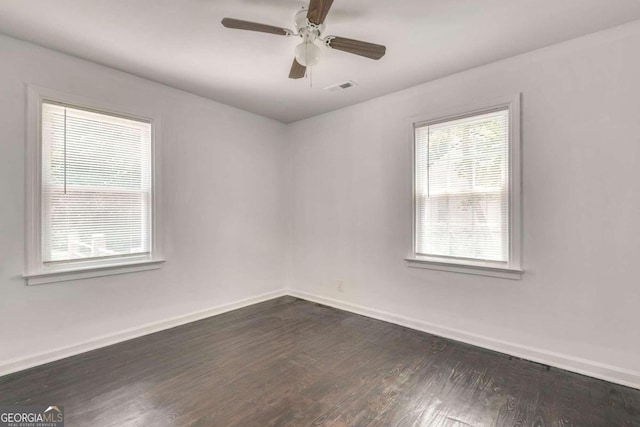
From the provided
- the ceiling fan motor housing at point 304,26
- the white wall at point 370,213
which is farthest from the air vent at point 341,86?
the ceiling fan motor housing at point 304,26

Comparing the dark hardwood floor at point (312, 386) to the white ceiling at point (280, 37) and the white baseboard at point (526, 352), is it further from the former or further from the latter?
the white ceiling at point (280, 37)

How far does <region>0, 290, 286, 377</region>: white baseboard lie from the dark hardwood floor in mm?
84

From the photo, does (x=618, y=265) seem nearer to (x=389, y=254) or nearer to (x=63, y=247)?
(x=389, y=254)

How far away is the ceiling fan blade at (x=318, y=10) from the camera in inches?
65.6

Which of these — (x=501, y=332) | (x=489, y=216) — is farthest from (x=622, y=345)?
(x=489, y=216)

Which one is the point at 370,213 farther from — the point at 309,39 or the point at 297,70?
the point at 309,39

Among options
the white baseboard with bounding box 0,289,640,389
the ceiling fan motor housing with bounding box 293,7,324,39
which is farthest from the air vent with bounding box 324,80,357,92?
the white baseboard with bounding box 0,289,640,389

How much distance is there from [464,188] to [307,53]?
1.99m

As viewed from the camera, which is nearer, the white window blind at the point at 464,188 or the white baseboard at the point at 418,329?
the white baseboard at the point at 418,329

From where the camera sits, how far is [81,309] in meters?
2.76

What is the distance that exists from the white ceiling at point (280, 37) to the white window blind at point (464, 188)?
1.95 feet

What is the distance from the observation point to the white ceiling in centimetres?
206

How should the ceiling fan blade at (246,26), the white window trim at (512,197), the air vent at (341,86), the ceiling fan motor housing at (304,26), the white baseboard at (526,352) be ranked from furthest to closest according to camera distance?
1. the air vent at (341,86)
2. the white window trim at (512,197)
3. the white baseboard at (526,352)
4. the ceiling fan motor housing at (304,26)
5. the ceiling fan blade at (246,26)

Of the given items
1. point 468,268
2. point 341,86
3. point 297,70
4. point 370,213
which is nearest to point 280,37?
point 297,70
